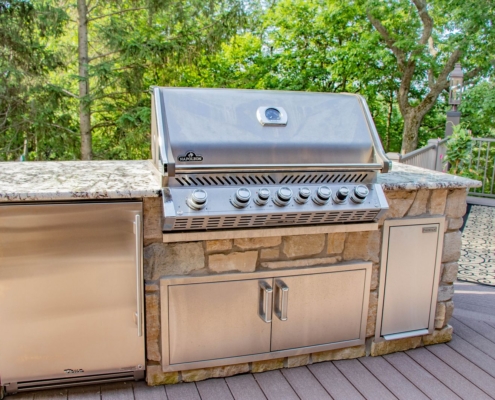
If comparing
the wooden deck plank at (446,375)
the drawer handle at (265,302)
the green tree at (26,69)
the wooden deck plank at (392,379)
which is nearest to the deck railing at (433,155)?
the wooden deck plank at (446,375)

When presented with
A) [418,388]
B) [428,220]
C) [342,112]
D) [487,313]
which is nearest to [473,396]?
[418,388]

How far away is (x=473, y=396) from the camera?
2074mm

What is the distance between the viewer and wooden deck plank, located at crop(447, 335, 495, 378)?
2.33 m

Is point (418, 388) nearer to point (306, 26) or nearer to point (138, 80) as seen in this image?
point (138, 80)

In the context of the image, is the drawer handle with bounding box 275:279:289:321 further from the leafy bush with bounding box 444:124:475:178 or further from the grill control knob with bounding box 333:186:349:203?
the leafy bush with bounding box 444:124:475:178

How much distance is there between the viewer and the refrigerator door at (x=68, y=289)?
71.2 inches

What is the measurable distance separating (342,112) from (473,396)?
147 centimetres

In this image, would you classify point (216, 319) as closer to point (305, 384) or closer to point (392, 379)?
point (305, 384)

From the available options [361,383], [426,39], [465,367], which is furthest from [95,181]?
[426,39]

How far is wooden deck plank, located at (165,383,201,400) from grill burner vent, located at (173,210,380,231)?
779 mm

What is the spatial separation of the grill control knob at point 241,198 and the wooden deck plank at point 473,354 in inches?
61.3

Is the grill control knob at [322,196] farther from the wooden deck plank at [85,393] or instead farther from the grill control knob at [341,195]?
the wooden deck plank at [85,393]

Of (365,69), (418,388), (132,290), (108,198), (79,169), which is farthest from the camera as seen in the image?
(365,69)

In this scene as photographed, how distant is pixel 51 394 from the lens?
6.54ft
